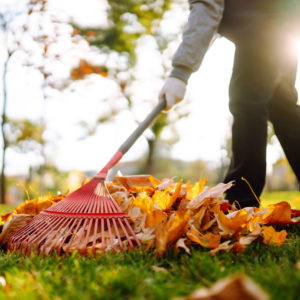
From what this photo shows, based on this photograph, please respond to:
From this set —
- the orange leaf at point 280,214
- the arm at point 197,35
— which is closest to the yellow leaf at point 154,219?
the orange leaf at point 280,214

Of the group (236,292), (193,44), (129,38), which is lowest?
(236,292)

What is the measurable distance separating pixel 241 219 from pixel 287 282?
518 millimetres

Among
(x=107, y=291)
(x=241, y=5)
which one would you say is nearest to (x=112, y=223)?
(x=107, y=291)

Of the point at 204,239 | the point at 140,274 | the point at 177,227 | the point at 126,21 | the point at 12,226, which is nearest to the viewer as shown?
the point at 140,274

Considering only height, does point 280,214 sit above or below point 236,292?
below

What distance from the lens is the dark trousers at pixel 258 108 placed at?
2.26 meters

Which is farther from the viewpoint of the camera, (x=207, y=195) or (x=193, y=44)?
(x=193, y=44)

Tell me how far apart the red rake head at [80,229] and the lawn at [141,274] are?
10 cm

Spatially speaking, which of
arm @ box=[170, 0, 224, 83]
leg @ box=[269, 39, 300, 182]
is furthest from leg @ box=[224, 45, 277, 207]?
arm @ box=[170, 0, 224, 83]

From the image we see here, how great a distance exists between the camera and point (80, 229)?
58.5 inches

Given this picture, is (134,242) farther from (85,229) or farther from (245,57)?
(245,57)

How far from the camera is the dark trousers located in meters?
2.26

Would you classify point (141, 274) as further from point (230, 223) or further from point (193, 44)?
point (193, 44)

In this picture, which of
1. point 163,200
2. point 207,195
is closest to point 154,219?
point 163,200
